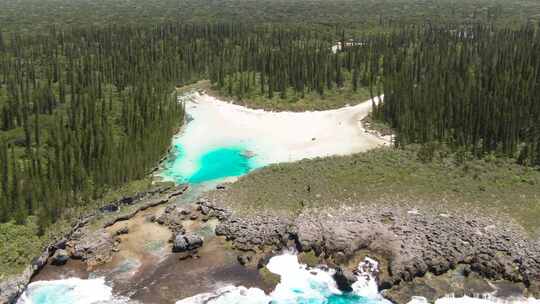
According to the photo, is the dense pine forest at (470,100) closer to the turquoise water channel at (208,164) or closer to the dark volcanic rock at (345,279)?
the turquoise water channel at (208,164)

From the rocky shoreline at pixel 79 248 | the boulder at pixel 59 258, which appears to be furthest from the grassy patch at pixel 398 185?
the boulder at pixel 59 258

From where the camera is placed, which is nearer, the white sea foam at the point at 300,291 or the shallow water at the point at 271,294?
the shallow water at the point at 271,294

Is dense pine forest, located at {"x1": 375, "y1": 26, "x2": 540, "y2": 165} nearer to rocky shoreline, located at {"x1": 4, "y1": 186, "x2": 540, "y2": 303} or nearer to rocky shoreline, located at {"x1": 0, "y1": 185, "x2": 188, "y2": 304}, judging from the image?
rocky shoreline, located at {"x1": 4, "y1": 186, "x2": 540, "y2": 303}

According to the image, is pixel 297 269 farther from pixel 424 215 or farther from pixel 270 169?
pixel 270 169

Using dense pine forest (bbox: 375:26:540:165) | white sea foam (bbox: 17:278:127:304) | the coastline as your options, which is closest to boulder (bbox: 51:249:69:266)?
the coastline

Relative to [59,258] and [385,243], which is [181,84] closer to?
[59,258]
